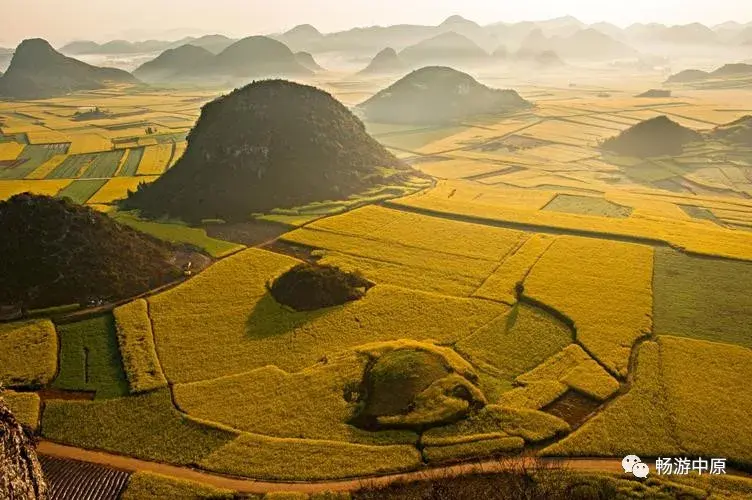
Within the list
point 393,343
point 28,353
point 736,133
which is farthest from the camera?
point 736,133

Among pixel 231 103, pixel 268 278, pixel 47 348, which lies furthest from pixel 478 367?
pixel 231 103

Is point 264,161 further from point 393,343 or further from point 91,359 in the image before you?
point 393,343

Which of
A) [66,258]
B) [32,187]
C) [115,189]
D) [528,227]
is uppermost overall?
[32,187]

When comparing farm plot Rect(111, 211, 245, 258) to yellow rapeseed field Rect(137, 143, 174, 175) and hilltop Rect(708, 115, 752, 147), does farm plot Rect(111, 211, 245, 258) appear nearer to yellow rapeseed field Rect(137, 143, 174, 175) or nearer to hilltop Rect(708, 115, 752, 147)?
yellow rapeseed field Rect(137, 143, 174, 175)

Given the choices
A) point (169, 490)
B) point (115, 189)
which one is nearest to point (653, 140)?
point (115, 189)

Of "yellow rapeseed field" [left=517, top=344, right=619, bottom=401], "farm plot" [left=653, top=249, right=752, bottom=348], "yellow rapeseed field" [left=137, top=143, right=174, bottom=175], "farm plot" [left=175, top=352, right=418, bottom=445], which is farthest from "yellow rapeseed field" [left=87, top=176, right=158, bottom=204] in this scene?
"farm plot" [left=653, top=249, right=752, bottom=348]

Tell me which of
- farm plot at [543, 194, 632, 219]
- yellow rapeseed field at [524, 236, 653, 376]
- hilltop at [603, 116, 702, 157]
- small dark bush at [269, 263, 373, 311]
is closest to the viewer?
yellow rapeseed field at [524, 236, 653, 376]

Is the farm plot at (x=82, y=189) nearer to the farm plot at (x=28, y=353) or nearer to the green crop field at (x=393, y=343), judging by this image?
the green crop field at (x=393, y=343)
